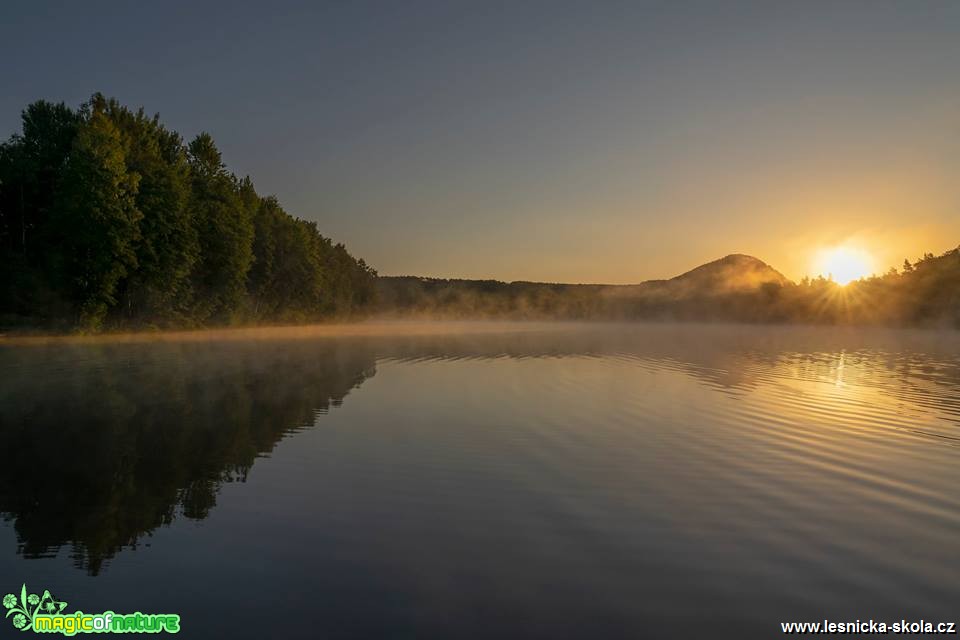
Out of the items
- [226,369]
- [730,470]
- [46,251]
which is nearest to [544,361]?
[226,369]

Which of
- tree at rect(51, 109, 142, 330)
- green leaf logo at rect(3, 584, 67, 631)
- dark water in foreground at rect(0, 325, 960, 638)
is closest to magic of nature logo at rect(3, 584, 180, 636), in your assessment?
green leaf logo at rect(3, 584, 67, 631)

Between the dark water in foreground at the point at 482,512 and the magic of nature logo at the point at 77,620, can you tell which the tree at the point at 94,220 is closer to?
the dark water in foreground at the point at 482,512

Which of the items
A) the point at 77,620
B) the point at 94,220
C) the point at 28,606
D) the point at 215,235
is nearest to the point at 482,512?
the point at 77,620

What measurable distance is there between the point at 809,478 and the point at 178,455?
12.8m

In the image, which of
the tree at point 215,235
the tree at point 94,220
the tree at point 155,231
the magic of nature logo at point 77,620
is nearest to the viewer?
the magic of nature logo at point 77,620

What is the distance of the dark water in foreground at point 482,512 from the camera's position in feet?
20.6

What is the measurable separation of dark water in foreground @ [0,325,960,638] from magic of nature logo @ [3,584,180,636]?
0.16m

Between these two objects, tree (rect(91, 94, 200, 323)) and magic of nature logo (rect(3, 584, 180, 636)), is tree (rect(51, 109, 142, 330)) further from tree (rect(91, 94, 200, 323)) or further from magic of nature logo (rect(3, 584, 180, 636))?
magic of nature logo (rect(3, 584, 180, 636))

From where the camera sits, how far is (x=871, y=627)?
5.99 m

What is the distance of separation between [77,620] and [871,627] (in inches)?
315

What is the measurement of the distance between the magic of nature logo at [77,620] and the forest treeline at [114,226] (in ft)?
180

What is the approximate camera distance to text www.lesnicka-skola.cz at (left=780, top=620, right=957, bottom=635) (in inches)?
234

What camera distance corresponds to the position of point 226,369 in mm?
30438

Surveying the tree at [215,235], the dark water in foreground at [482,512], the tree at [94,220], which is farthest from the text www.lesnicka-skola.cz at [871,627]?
the tree at [215,235]
